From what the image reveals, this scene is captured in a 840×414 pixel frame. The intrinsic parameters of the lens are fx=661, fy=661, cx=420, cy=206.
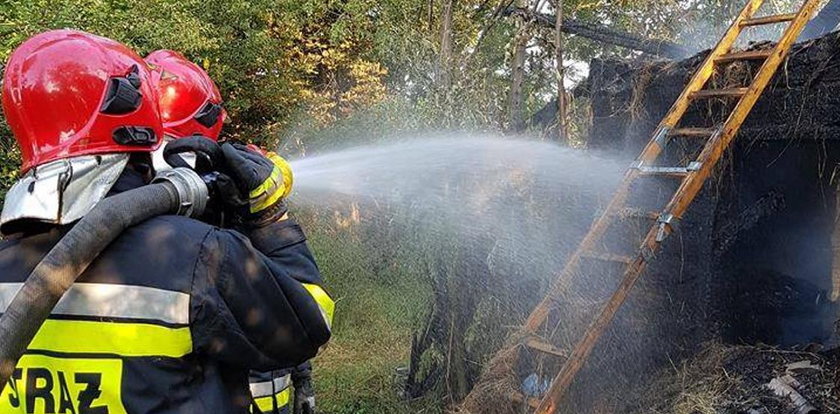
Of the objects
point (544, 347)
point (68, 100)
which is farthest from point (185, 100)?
point (544, 347)

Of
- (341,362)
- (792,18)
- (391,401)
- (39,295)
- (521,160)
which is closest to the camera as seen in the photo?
(39,295)

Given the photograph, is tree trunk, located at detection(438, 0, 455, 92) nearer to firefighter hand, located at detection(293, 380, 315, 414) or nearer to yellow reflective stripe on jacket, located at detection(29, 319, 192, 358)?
firefighter hand, located at detection(293, 380, 315, 414)

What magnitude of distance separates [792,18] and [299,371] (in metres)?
3.68

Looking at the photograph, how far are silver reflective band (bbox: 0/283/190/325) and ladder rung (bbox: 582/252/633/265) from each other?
9.05ft

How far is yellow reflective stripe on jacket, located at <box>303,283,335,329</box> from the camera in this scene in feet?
Result: 5.89

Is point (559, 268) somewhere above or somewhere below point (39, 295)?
below

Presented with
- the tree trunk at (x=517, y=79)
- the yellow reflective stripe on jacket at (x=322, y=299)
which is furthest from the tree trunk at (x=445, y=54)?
the yellow reflective stripe on jacket at (x=322, y=299)

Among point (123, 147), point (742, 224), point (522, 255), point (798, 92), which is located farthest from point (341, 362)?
point (123, 147)

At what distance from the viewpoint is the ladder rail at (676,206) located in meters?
3.46

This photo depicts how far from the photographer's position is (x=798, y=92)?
4219mm

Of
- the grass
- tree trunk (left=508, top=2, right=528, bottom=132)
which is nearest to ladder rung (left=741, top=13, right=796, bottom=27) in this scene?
tree trunk (left=508, top=2, right=528, bottom=132)

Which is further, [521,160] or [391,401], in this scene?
[391,401]

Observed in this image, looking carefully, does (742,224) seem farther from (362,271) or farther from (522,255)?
(362,271)

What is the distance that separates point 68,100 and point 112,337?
0.58 metres
